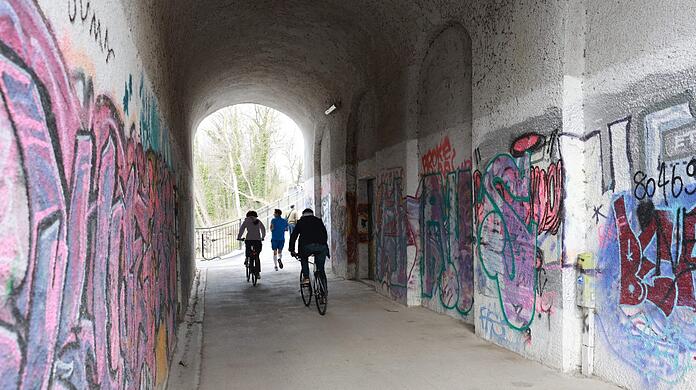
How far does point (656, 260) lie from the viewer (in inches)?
185

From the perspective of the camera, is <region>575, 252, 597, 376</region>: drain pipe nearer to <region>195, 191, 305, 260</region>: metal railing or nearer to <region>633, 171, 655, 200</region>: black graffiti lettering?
→ <region>633, 171, 655, 200</region>: black graffiti lettering

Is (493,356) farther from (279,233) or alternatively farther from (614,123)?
(279,233)

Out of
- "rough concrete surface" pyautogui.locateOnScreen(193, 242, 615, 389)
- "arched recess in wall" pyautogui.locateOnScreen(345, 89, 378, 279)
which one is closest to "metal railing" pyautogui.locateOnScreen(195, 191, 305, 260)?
"arched recess in wall" pyautogui.locateOnScreen(345, 89, 378, 279)

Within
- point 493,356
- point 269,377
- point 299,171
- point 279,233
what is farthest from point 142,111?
point 299,171

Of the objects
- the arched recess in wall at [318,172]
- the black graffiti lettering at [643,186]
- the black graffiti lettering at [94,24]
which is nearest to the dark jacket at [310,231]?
the black graffiti lettering at [643,186]

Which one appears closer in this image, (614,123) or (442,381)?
(614,123)

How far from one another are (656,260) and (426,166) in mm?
5050

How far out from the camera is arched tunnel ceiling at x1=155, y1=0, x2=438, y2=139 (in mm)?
9159

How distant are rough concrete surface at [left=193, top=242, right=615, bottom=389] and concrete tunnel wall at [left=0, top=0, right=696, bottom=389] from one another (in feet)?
1.36

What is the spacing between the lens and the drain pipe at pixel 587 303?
5438 millimetres

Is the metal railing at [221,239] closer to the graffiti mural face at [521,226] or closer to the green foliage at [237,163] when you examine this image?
the green foliage at [237,163]

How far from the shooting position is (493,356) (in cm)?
639

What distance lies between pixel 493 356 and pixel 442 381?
1105mm

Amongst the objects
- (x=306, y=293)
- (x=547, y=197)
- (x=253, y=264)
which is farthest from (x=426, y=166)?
(x=253, y=264)
